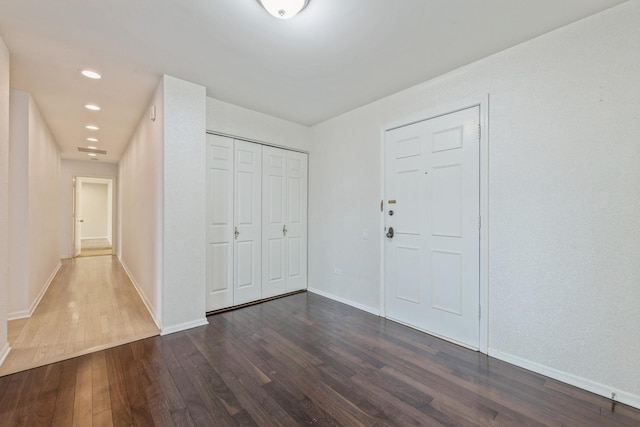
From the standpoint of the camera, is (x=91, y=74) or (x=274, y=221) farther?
(x=274, y=221)

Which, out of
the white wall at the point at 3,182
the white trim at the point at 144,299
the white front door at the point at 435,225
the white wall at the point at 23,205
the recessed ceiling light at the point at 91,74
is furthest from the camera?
the white wall at the point at 23,205

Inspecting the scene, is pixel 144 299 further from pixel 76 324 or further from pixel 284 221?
pixel 284 221

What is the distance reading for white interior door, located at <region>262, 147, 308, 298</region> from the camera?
3.90 meters

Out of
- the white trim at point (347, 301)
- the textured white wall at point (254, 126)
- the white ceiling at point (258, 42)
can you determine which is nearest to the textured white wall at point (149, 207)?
the white ceiling at point (258, 42)

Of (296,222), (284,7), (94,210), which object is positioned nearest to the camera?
(284,7)

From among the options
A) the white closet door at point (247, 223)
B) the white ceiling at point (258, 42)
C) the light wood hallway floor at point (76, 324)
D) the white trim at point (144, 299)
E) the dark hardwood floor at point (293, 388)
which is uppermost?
the white ceiling at point (258, 42)

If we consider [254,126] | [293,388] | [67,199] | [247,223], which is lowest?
[293,388]

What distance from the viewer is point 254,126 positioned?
372 cm

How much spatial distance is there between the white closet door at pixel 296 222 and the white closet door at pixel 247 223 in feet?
1.63

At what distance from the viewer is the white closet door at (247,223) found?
11.7 ft

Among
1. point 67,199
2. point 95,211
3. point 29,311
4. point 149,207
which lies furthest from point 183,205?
point 95,211

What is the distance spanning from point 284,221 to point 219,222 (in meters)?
1.00

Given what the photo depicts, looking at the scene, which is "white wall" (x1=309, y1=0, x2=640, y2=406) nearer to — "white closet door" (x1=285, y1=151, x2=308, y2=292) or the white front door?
the white front door

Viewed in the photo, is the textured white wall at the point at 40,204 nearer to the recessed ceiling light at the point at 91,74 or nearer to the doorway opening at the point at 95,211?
the recessed ceiling light at the point at 91,74
